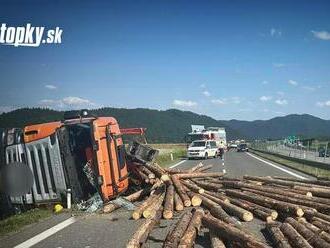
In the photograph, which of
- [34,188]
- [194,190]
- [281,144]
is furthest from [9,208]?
[281,144]

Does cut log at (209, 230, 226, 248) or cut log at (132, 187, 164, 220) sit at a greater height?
cut log at (132, 187, 164, 220)

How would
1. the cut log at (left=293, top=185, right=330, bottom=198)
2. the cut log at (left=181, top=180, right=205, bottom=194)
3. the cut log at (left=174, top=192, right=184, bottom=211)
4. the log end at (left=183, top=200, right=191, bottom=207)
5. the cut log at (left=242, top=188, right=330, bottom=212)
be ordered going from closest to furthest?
the cut log at (left=242, top=188, right=330, bottom=212) → the cut log at (left=174, top=192, right=184, bottom=211) → the cut log at (left=293, top=185, right=330, bottom=198) → the log end at (left=183, top=200, right=191, bottom=207) → the cut log at (left=181, top=180, right=205, bottom=194)

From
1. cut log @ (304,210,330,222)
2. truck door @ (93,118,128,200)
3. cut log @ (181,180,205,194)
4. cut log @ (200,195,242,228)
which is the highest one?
truck door @ (93,118,128,200)

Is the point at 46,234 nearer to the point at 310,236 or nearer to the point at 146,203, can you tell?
the point at 146,203

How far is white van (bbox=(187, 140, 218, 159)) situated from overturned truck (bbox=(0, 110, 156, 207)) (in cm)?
3059

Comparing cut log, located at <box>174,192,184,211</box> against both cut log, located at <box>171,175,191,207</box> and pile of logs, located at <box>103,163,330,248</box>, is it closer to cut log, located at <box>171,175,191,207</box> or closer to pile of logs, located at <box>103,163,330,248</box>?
pile of logs, located at <box>103,163,330,248</box>

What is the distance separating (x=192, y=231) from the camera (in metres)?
8.32

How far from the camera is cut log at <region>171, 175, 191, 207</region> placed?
12.4 m

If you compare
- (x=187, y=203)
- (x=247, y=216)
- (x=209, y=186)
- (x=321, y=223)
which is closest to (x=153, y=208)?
(x=187, y=203)

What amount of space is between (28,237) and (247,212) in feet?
15.6

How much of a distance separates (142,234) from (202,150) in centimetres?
3602

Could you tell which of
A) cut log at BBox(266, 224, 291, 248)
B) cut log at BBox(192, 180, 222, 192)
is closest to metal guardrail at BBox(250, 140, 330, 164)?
cut log at BBox(192, 180, 222, 192)

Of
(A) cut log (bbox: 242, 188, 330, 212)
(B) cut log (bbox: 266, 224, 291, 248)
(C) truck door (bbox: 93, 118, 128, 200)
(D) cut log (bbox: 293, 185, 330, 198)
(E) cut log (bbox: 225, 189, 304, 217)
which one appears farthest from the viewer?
(C) truck door (bbox: 93, 118, 128, 200)

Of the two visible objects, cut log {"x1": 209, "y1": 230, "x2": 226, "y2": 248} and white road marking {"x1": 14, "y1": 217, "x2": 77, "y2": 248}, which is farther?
white road marking {"x1": 14, "y1": 217, "x2": 77, "y2": 248}
